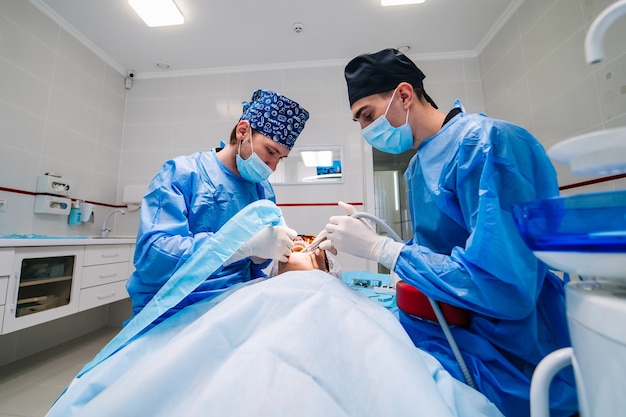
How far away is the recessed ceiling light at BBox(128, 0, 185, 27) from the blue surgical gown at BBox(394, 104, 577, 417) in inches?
93.6

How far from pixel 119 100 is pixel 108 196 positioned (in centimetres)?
102

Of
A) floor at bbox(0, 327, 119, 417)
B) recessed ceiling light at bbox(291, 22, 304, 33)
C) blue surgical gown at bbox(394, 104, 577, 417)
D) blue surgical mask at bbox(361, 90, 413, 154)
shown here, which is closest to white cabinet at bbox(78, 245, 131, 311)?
floor at bbox(0, 327, 119, 417)

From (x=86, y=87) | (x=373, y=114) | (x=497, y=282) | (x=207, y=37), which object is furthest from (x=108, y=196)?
(x=497, y=282)

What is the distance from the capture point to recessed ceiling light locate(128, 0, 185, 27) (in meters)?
2.03

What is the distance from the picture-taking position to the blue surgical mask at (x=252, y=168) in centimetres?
118

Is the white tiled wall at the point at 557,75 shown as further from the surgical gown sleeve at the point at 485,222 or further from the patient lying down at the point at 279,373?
the patient lying down at the point at 279,373

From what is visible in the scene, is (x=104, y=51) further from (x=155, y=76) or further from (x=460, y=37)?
(x=460, y=37)

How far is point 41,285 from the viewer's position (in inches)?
67.6

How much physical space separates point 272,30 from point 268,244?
7.05 ft

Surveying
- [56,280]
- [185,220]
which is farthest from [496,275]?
[56,280]

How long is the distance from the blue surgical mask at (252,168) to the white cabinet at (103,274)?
1497 mm

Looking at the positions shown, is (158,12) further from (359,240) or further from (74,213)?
(359,240)

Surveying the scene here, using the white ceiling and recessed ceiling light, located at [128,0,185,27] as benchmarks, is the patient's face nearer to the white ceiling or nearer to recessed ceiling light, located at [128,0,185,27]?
the white ceiling

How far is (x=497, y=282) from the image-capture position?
60cm
